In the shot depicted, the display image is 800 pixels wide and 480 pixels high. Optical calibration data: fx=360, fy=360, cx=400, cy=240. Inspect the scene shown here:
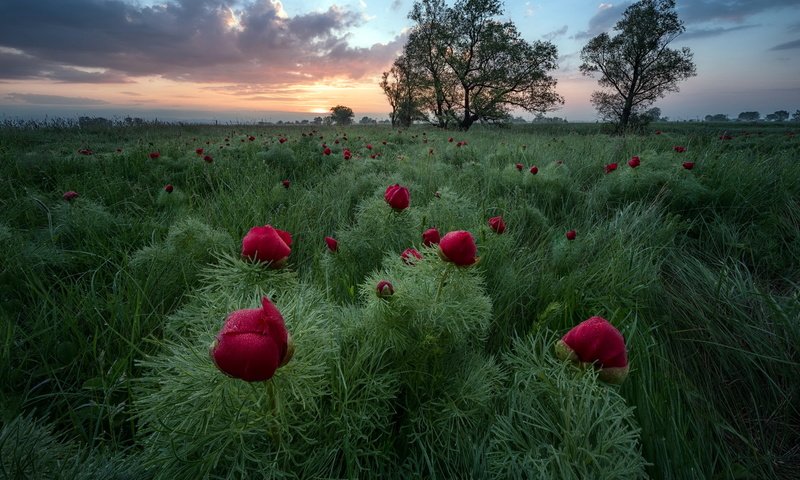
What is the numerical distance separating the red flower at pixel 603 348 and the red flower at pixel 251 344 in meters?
0.74

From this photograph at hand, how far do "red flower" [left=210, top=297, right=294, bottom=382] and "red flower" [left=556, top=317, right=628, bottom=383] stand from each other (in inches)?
29.1

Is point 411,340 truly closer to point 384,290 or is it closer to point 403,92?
point 384,290

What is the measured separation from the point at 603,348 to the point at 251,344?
2.66 ft

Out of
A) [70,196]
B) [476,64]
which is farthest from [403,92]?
[70,196]

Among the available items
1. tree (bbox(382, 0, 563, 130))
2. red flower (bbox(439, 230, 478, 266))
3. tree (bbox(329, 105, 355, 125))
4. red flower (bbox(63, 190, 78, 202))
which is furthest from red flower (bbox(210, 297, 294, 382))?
tree (bbox(329, 105, 355, 125))

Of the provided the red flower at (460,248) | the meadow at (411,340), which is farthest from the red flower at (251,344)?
the red flower at (460,248)

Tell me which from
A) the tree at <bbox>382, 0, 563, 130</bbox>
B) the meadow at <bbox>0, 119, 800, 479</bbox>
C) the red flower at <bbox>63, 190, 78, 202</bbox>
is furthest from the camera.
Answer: the tree at <bbox>382, 0, 563, 130</bbox>

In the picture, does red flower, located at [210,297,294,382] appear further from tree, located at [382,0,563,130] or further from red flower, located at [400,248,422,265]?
tree, located at [382,0,563,130]

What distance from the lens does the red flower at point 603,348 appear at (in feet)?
2.91

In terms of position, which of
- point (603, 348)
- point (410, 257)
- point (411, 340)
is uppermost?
point (410, 257)

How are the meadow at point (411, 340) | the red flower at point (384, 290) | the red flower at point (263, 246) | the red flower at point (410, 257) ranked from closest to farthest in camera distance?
1. the meadow at point (411, 340)
2. the red flower at point (384, 290)
3. the red flower at point (263, 246)
4. the red flower at point (410, 257)

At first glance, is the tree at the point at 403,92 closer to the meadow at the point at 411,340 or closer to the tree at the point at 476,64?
the tree at the point at 476,64

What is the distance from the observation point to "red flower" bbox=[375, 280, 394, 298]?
1.03m

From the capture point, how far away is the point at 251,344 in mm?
640
